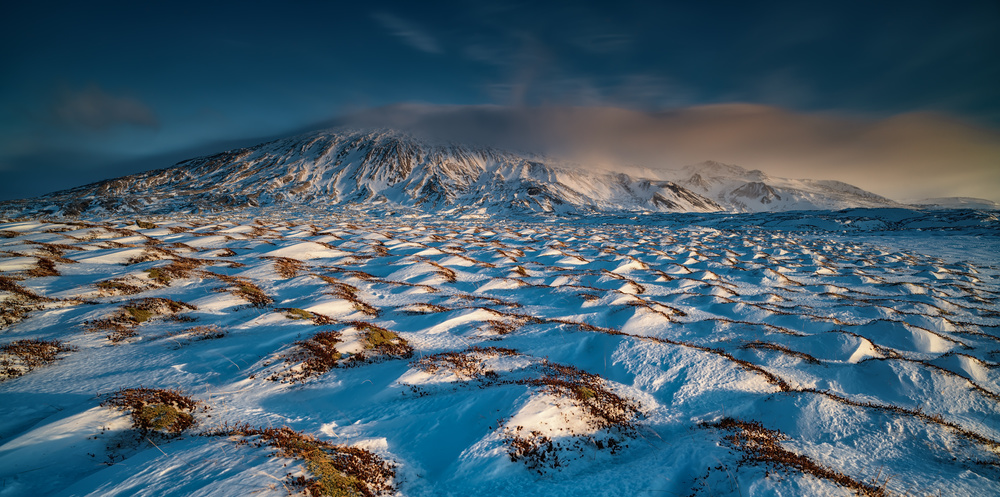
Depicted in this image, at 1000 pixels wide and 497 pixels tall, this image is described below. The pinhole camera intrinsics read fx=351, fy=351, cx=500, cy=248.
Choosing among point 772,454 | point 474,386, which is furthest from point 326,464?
point 772,454

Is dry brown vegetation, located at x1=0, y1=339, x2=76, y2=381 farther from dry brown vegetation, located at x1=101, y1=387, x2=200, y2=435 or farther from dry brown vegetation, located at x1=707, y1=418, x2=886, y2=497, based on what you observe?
dry brown vegetation, located at x1=707, y1=418, x2=886, y2=497

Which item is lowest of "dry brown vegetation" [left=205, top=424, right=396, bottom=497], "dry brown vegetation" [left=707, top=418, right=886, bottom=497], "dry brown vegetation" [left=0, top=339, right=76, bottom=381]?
"dry brown vegetation" [left=707, top=418, right=886, bottom=497]

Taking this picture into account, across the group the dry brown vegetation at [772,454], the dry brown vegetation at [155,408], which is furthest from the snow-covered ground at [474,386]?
the dry brown vegetation at [155,408]

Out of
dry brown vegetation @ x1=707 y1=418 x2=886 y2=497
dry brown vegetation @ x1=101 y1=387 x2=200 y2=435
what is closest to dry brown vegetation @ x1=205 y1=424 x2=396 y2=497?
→ dry brown vegetation @ x1=101 y1=387 x2=200 y2=435

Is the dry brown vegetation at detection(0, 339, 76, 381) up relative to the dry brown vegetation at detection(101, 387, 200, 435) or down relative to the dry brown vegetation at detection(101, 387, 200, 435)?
up

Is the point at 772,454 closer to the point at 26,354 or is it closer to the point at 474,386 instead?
the point at 474,386

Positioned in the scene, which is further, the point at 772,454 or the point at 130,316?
the point at 130,316

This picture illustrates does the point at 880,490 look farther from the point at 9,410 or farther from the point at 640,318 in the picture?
the point at 9,410

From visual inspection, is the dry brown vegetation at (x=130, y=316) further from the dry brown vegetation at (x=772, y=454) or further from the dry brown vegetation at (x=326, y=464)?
the dry brown vegetation at (x=772, y=454)

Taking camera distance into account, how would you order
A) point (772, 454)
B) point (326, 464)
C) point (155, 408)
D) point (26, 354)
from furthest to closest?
point (26, 354) < point (155, 408) < point (772, 454) < point (326, 464)
